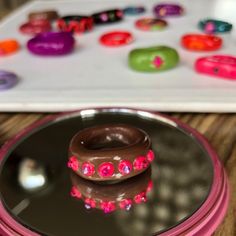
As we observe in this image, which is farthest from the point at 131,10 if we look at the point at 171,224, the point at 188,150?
the point at 171,224

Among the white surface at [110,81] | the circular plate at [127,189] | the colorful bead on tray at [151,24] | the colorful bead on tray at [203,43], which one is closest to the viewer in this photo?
→ the circular plate at [127,189]

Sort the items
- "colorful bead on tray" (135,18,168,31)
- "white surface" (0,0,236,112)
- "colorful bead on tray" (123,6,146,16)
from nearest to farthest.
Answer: "white surface" (0,0,236,112)
"colorful bead on tray" (135,18,168,31)
"colorful bead on tray" (123,6,146,16)

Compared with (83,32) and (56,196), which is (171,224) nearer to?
(56,196)

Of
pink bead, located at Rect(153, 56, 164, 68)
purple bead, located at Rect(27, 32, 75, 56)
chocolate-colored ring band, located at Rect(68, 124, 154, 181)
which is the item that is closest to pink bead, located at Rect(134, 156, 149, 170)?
chocolate-colored ring band, located at Rect(68, 124, 154, 181)

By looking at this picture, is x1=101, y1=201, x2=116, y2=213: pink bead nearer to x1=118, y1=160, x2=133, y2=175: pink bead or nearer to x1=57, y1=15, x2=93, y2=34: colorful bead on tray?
x1=118, y1=160, x2=133, y2=175: pink bead

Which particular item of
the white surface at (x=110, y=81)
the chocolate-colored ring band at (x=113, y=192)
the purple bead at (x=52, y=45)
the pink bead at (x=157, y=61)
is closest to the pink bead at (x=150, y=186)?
the chocolate-colored ring band at (x=113, y=192)

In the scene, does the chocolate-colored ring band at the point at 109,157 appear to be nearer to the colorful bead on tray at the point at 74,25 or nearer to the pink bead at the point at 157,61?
the pink bead at the point at 157,61

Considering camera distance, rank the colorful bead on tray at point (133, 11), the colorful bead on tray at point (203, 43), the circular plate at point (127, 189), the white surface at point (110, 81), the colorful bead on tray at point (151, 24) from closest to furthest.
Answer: the circular plate at point (127, 189)
the white surface at point (110, 81)
the colorful bead on tray at point (203, 43)
the colorful bead on tray at point (151, 24)
the colorful bead on tray at point (133, 11)

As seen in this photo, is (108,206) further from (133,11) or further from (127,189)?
(133,11)
